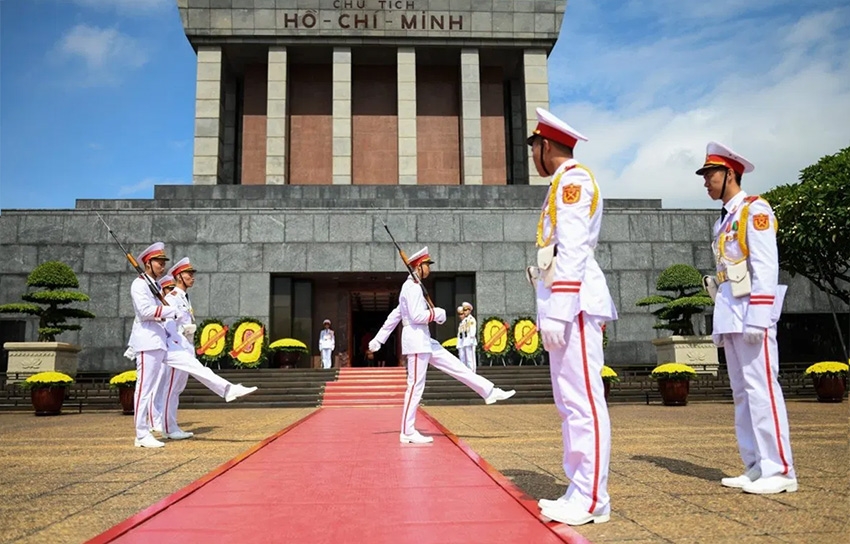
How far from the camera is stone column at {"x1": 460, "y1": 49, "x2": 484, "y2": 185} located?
2967 centimetres

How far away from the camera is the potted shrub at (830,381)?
15.2 metres

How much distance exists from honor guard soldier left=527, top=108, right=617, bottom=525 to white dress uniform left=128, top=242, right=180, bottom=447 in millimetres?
5825

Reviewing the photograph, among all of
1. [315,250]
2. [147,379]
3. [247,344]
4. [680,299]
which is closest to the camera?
[147,379]

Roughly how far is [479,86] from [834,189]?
16601 mm

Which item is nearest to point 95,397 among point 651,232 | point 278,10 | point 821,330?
point 651,232

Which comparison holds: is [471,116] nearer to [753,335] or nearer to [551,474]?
[551,474]

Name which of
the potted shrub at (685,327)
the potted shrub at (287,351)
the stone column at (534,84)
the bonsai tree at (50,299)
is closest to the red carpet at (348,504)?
the bonsai tree at (50,299)

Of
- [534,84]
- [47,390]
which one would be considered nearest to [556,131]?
[47,390]

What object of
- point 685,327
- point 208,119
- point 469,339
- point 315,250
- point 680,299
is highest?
point 208,119

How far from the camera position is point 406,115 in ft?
99.2

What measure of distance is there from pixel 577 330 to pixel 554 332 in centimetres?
21

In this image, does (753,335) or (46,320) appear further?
(46,320)

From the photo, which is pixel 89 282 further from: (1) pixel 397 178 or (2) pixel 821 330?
(2) pixel 821 330

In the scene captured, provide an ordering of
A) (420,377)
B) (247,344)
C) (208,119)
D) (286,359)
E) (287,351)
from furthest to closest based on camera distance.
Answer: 1. (208,119)
2. (286,359)
3. (287,351)
4. (247,344)
5. (420,377)
